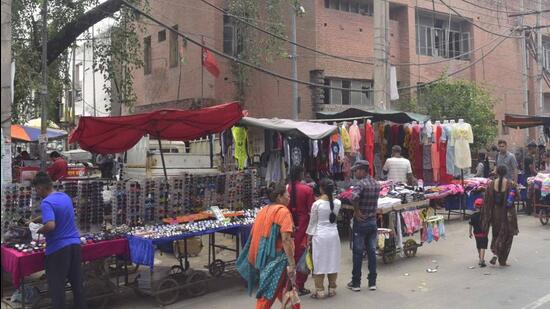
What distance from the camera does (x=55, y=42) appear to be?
1234 centimetres

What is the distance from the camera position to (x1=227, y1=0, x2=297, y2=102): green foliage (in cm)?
1877

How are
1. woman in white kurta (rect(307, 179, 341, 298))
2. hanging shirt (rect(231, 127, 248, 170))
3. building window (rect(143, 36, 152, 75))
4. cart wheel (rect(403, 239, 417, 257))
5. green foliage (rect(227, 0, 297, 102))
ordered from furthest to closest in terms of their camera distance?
building window (rect(143, 36, 152, 75)) → green foliage (rect(227, 0, 297, 102)) → hanging shirt (rect(231, 127, 248, 170)) → cart wheel (rect(403, 239, 417, 257)) → woman in white kurta (rect(307, 179, 341, 298))

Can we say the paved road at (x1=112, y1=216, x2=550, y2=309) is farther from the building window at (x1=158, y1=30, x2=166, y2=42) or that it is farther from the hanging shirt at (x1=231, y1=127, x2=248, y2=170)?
the building window at (x1=158, y1=30, x2=166, y2=42)

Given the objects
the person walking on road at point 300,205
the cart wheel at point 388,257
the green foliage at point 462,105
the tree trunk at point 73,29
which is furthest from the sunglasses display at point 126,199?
the green foliage at point 462,105

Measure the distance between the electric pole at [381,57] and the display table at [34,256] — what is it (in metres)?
9.05

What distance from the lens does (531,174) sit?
15.0 meters

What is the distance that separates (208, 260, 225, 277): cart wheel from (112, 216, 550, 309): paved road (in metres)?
0.21

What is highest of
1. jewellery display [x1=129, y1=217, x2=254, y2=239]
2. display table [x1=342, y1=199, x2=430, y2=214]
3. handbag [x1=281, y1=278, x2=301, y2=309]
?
display table [x1=342, y1=199, x2=430, y2=214]

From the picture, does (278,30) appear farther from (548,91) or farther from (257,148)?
(548,91)

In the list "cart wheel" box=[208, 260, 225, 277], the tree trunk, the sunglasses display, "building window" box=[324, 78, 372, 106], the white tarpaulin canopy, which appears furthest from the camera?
"building window" box=[324, 78, 372, 106]

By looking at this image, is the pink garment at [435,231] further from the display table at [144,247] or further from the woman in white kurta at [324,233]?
the display table at [144,247]

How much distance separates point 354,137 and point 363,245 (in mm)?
4641

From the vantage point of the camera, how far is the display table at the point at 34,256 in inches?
235

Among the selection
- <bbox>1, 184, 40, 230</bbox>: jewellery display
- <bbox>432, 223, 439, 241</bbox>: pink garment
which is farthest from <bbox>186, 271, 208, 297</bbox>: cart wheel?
<bbox>432, 223, 439, 241</bbox>: pink garment
